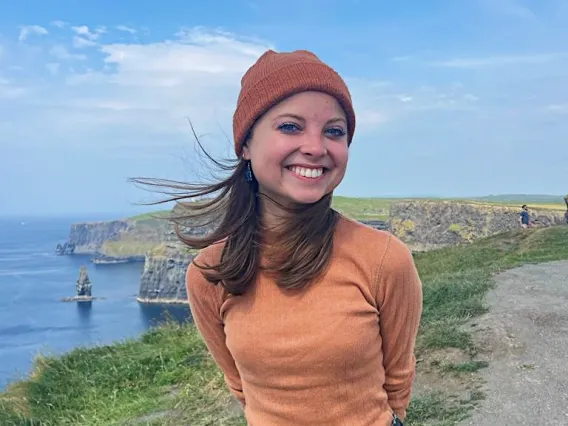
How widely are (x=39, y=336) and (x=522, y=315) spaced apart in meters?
52.5

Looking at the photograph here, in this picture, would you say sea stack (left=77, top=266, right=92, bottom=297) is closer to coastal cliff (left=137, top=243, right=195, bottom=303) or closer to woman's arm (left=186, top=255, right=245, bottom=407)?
coastal cliff (left=137, top=243, right=195, bottom=303)

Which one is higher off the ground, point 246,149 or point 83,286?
point 246,149

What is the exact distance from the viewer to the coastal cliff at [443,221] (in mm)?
51219

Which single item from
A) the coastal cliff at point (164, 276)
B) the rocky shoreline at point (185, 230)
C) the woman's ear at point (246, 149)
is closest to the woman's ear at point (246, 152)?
the woman's ear at point (246, 149)

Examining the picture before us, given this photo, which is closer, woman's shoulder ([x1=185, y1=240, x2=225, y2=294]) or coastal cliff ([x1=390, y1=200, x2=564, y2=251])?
woman's shoulder ([x1=185, y1=240, x2=225, y2=294])

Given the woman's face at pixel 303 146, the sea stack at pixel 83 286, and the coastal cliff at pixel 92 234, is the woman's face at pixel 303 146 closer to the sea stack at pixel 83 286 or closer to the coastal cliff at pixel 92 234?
the sea stack at pixel 83 286

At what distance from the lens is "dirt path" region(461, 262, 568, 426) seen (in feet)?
15.8

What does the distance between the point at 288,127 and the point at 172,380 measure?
5638 millimetres

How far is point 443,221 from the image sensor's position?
191 ft

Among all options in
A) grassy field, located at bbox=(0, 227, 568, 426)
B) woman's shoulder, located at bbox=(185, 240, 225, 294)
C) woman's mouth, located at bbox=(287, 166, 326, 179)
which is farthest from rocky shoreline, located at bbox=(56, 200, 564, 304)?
grassy field, located at bbox=(0, 227, 568, 426)

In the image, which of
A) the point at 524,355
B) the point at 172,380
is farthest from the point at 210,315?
the point at 172,380

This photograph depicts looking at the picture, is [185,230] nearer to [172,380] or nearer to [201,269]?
[201,269]

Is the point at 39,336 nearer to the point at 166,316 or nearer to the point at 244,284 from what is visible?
the point at 166,316

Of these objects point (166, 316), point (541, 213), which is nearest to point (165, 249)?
point (541, 213)
